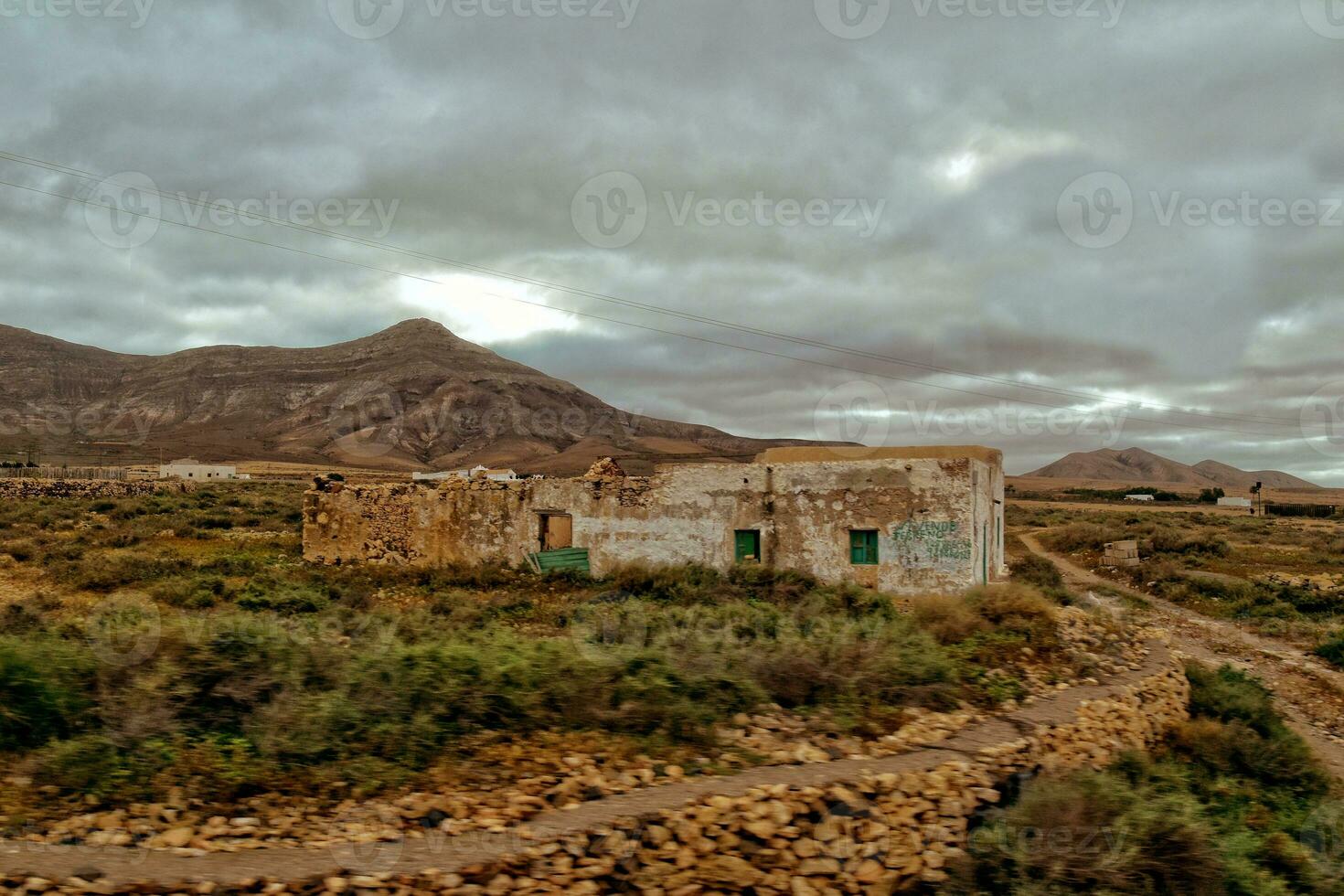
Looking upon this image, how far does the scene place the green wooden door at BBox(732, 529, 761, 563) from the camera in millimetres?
16250

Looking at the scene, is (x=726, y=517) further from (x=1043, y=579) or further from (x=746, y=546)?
(x=1043, y=579)

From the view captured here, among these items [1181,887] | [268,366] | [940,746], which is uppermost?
[268,366]

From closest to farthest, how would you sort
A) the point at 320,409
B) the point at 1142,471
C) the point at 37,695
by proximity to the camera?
1. the point at 37,695
2. the point at 320,409
3. the point at 1142,471

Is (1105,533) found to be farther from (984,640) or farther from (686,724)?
(686,724)

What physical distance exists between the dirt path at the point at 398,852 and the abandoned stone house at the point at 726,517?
9.43m

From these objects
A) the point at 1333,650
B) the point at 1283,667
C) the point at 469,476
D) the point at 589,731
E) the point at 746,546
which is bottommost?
the point at 1283,667

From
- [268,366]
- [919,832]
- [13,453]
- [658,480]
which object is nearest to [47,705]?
[919,832]

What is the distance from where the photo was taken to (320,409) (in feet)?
383

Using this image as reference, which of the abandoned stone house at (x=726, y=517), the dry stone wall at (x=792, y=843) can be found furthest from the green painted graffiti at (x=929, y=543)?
the dry stone wall at (x=792, y=843)

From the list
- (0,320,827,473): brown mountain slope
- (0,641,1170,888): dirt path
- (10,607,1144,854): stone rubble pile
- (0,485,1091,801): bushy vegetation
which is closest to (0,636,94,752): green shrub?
(0,485,1091,801): bushy vegetation

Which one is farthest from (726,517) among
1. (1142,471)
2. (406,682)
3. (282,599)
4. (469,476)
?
(1142,471)

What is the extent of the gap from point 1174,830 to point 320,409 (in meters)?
127

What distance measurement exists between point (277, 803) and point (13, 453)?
95957mm

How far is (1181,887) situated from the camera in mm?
5070
